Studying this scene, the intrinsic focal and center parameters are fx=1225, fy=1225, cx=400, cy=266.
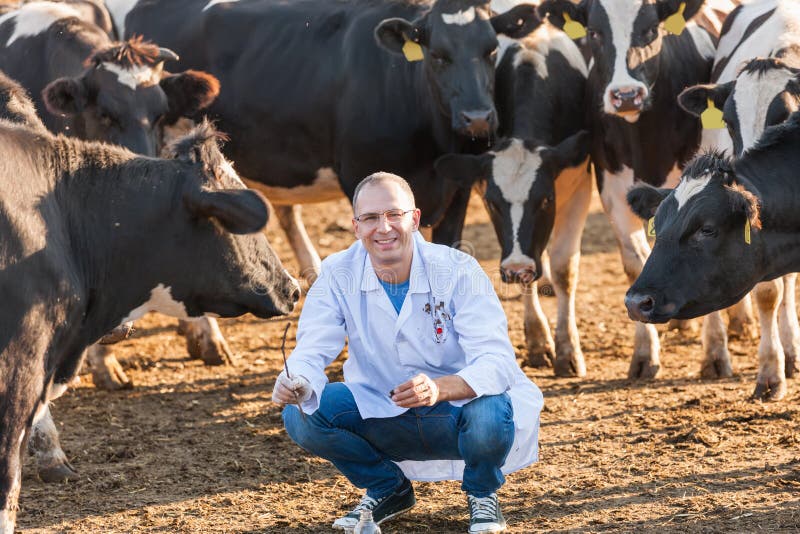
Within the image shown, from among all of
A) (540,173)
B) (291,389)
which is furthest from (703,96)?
(291,389)

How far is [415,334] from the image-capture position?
193 inches

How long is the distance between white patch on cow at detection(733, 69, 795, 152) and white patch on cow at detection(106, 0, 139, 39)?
5.06 m

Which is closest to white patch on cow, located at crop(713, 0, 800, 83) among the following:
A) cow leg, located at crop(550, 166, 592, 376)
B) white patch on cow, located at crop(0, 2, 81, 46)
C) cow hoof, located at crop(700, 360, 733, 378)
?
cow leg, located at crop(550, 166, 592, 376)

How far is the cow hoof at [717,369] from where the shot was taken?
25.4 ft

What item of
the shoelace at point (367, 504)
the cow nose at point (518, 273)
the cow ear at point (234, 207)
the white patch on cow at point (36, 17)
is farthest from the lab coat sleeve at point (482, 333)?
the white patch on cow at point (36, 17)

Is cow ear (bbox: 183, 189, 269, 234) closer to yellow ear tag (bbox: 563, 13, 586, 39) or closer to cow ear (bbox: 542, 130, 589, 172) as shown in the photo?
cow ear (bbox: 542, 130, 589, 172)

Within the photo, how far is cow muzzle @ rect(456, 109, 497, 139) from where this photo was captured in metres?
7.67

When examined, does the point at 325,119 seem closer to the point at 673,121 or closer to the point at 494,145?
the point at 494,145

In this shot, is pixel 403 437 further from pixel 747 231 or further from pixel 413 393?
pixel 747 231

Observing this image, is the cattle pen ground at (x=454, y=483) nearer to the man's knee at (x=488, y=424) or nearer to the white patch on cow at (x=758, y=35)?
the man's knee at (x=488, y=424)

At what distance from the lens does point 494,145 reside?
7.99 m

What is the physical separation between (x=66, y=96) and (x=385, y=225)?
11.5ft

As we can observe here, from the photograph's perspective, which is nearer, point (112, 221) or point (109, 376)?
point (112, 221)

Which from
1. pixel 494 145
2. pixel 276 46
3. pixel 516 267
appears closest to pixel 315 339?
pixel 516 267
